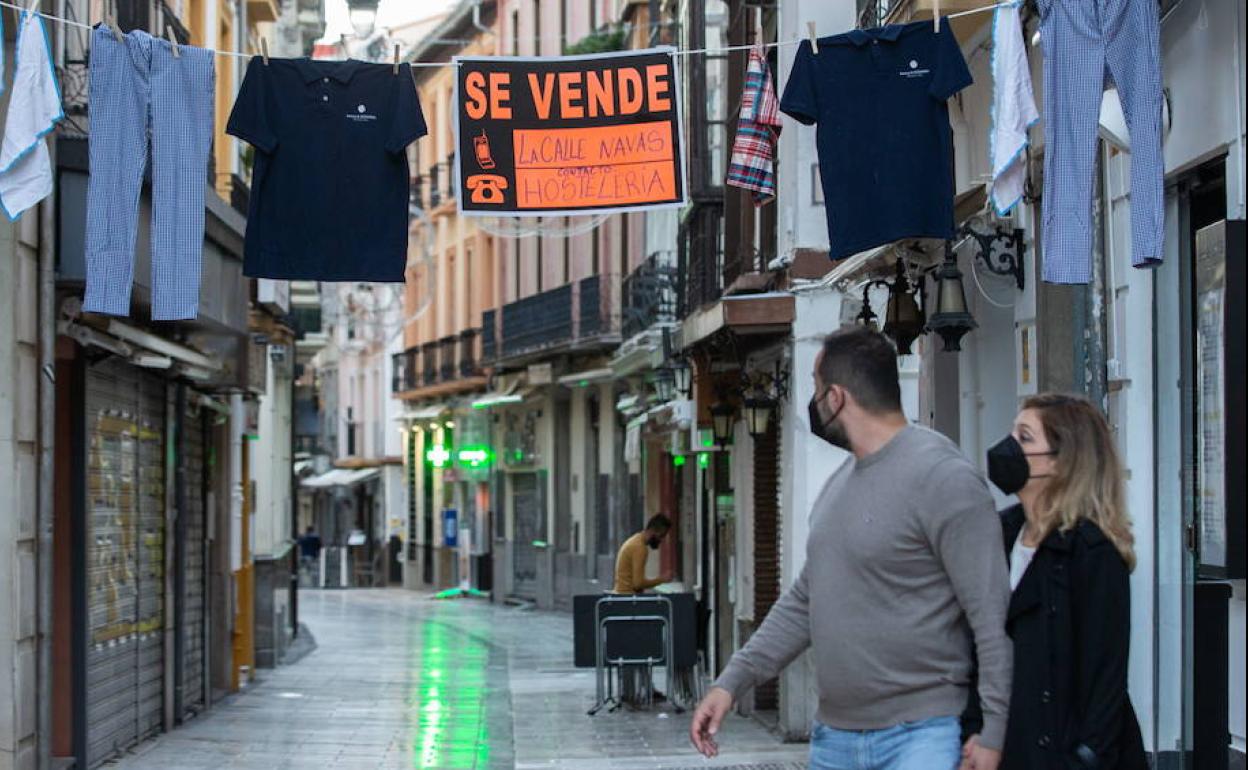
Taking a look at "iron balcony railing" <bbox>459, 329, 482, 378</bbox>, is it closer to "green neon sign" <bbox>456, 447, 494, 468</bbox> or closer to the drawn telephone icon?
"green neon sign" <bbox>456, 447, 494, 468</bbox>

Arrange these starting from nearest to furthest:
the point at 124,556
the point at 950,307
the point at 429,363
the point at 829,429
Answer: the point at 829,429 < the point at 950,307 < the point at 124,556 < the point at 429,363

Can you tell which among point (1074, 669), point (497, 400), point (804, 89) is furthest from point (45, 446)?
point (497, 400)

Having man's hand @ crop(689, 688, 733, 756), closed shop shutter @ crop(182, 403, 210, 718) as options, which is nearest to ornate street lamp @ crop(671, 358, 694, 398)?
closed shop shutter @ crop(182, 403, 210, 718)

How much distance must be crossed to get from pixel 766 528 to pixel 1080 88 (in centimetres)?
957

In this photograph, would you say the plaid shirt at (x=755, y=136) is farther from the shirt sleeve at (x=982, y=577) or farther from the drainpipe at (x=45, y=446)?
the shirt sleeve at (x=982, y=577)

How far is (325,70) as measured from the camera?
10688mm

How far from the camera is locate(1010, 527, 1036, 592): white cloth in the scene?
514 cm

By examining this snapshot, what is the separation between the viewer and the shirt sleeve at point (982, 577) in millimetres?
4914

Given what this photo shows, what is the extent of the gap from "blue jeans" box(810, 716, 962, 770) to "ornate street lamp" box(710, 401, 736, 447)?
13.5 m

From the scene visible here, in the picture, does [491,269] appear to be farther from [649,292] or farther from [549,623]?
[649,292]

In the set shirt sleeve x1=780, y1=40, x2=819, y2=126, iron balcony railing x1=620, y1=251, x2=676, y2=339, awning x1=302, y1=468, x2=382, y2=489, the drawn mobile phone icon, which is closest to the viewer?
shirt sleeve x1=780, y1=40, x2=819, y2=126

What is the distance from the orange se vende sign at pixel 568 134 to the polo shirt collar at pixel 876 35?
1.46m

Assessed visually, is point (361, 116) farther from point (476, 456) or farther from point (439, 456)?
point (439, 456)

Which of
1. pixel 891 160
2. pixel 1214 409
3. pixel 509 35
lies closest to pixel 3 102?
pixel 891 160
